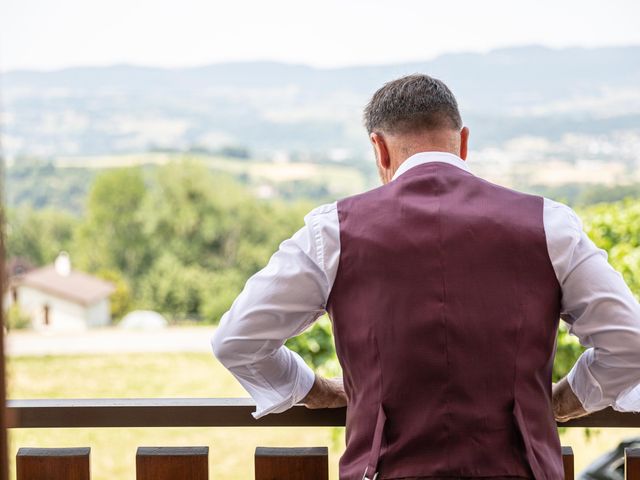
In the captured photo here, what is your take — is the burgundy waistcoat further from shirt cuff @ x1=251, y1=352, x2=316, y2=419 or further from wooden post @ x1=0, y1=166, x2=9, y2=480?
wooden post @ x1=0, y1=166, x2=9, y2=480

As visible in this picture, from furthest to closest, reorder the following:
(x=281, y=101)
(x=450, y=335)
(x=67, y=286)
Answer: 1. (x=281, y=101)
2. (x=67, y=286)
3. (x=450, y=335)

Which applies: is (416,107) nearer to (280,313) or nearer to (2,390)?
(280,313)

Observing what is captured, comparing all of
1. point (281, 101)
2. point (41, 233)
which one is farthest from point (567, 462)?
point (281, 101)

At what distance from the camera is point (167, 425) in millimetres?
981

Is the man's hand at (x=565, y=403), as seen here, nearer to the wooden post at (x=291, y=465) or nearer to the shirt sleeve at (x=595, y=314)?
the shirt sleeve at (x=595, y=314)

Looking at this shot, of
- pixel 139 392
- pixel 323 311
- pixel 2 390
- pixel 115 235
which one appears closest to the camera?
pixel 2 390

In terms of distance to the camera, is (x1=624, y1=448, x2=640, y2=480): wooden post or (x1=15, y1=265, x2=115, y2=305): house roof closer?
(x1=624, y1=448, x2=640, y2=480): wooden post

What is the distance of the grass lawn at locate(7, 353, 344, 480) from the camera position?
49.8ft

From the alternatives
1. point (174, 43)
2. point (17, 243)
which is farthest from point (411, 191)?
point (174, 43)

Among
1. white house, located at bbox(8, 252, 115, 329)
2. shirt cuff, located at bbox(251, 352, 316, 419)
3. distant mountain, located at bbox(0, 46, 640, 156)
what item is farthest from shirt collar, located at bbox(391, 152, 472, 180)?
distant mountain, located at bbox(0, 46, 640, 156)

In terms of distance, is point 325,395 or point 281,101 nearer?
point 325,395

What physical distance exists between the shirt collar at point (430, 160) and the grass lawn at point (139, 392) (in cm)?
1335

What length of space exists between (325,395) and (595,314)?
0.31 m

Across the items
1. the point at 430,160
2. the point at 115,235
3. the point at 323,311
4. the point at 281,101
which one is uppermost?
the point at 430,160
